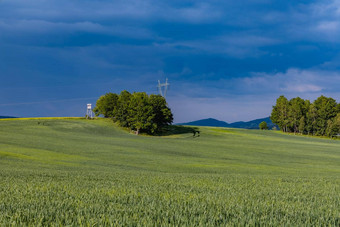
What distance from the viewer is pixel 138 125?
77.6 m

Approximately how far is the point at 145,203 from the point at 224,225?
5.08 ft

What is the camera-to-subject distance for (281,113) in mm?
118125

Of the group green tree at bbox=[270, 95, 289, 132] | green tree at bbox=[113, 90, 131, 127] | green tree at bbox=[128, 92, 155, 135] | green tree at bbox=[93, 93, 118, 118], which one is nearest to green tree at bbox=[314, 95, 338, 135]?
green tree at bbox=[270, 95, 289, 132]

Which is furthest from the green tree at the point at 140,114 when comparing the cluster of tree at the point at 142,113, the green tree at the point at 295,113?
the green tree at the point at 295,113

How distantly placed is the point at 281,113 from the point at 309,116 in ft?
36.8

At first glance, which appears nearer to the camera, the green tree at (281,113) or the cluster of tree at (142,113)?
the cluster of tree at (142,113)

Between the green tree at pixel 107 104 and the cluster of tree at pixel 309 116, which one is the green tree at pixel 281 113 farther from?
the green tree at pixel 107 104

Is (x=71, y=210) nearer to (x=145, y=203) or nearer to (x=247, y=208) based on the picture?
(x=145, y=203)

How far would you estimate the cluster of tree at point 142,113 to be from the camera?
78.4 meters

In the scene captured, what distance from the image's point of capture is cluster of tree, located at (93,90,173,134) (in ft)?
257

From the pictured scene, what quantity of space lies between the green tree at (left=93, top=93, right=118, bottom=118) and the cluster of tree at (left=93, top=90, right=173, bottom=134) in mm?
6041

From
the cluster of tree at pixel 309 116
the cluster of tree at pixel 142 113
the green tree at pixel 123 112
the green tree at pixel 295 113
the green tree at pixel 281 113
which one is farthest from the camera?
the green tree at pixel 281 113

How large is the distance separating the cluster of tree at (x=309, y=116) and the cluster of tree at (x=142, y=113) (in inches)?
2042

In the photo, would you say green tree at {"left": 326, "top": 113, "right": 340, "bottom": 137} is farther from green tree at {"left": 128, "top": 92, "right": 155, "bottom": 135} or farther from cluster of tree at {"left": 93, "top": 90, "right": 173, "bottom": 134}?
green tree at {"left": 128, "top": 92, "right": 155, "bottom": 135}
